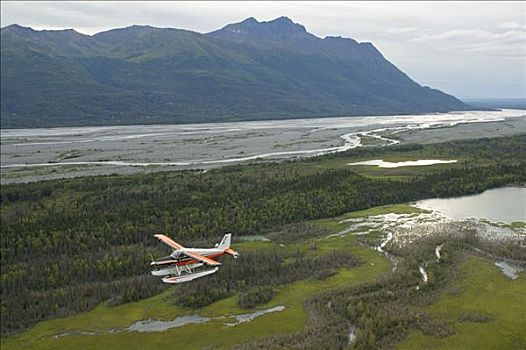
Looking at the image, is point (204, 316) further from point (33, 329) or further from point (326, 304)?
point (33, 329)

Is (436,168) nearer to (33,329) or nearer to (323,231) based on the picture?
(323,231)

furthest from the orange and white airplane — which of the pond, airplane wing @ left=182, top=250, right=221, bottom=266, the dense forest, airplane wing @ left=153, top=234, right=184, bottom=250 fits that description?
the pond

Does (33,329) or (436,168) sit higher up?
(436,168)

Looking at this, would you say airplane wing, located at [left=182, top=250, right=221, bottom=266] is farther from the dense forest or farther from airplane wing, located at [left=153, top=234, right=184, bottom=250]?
airplane wing, located at [left=153, top=234, right=184, bottom=250]

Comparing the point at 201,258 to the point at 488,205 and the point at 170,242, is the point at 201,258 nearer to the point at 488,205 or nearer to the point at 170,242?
the point at 170,242

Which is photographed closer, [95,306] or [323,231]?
[95,306]

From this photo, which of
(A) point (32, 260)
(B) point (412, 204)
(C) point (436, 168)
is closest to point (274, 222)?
(B) point (412, 204)

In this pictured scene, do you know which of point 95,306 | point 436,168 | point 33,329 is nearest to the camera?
point 33,329

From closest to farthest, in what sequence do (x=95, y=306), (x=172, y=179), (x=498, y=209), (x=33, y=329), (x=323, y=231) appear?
(x=33, y=329)
(x=95, y=306)
(x=323, y=231)
(x=498, y=209)
(x=172, y=179)
